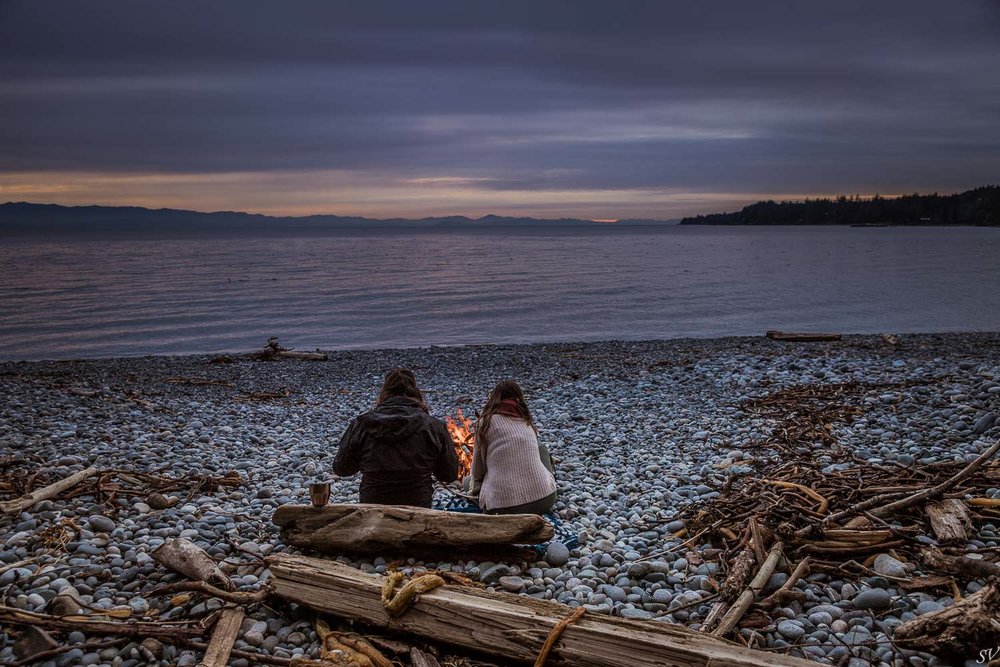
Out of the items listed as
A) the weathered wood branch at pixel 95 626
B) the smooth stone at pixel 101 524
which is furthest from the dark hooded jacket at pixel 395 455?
the weathered wood branch at pixel 95 626

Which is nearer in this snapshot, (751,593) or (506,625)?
(506,625)

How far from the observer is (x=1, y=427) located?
10648mm

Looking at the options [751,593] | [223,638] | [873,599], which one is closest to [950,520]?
[873,599]

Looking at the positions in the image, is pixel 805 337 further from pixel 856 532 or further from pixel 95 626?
pixel 95 626

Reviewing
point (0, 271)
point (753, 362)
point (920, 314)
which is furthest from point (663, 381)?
point (0, 271)

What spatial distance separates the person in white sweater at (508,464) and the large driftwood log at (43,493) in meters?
4.59

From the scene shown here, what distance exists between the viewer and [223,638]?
15.5 feet

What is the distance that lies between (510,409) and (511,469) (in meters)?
0.68

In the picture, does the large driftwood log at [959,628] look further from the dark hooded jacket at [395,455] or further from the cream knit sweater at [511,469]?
the dark hooded jacket at [395,455]

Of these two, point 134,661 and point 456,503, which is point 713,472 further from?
point 134,661

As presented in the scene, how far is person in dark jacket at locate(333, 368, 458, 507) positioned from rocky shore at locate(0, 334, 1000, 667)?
39.0 inches

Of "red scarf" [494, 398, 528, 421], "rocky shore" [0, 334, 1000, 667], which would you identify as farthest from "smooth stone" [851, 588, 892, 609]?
"red scarf" [494, 398, 528, 421]

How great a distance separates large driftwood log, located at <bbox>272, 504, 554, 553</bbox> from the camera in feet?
19.5

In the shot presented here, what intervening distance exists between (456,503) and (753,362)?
37.4ft
